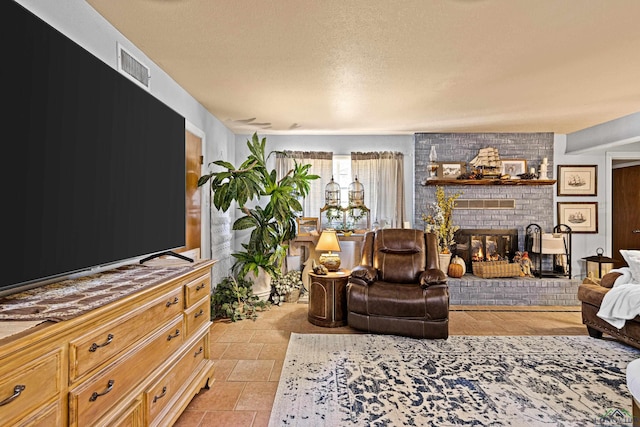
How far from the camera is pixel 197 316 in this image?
7.76 ft

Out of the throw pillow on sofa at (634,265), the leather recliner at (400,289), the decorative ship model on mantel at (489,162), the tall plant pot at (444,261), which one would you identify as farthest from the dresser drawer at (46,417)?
the decorative ship model on mantel at (489,162)

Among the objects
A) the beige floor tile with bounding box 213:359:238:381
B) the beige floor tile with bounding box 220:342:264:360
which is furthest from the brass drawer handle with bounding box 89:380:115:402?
the beige floor tile with bounding box 220:342:264:360

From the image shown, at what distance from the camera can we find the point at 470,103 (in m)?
4.11

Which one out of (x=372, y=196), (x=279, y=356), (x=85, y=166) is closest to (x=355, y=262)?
(x=372, y=196)

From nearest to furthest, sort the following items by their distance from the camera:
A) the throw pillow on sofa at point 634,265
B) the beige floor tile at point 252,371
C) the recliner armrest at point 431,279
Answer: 1. the beige floor tile at point 252,371
2. the throw pillow on sofa at point 634,265
3. the recliner armrest at point 431,279

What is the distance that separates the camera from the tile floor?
89.9 inches

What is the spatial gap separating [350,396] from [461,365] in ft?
3.47

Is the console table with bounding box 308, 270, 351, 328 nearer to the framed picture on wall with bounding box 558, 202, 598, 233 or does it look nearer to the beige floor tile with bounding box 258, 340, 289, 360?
the beige floor tile with bounding box 258, 340, 289, 360

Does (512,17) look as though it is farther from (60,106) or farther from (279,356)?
(279,356)

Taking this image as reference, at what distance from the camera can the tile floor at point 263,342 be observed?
7.49 feet

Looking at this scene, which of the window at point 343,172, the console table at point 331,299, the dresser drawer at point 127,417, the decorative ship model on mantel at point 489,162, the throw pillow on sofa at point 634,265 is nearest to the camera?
the dresser drawer at point 127,417

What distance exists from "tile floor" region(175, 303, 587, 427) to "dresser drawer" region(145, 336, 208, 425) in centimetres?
28

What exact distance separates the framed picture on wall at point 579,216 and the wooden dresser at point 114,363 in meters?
5.72

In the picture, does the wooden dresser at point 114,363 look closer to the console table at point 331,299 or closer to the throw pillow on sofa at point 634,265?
the console table at point 331,299
